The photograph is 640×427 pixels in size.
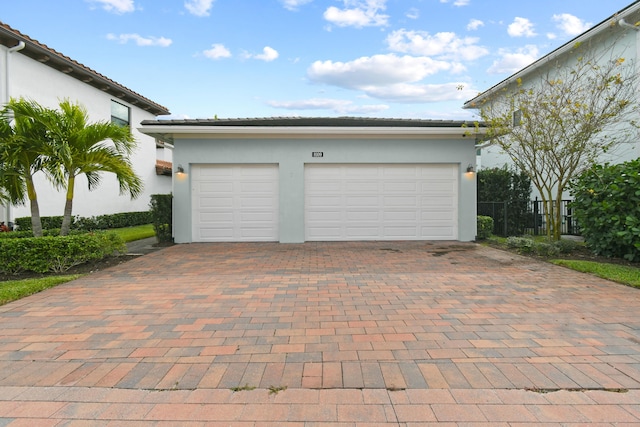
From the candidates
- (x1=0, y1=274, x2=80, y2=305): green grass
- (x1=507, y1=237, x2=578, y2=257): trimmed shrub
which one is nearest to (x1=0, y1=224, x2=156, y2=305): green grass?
(x1=0, y1=274, x2=80, y2=305): green grass

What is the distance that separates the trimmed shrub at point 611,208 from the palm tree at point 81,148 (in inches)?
384

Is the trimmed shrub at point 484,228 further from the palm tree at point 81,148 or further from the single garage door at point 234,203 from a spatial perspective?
the palm tree at point 81,148

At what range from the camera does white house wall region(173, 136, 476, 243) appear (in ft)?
36.0

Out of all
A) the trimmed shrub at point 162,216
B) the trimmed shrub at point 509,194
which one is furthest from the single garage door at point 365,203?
the trimmed shrub at point 162,216

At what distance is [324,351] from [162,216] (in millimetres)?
8886

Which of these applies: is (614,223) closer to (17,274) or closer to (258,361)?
(258,361)

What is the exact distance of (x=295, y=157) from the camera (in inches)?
435

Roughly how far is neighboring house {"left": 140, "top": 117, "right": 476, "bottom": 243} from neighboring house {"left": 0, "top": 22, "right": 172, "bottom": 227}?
3108 millimetres

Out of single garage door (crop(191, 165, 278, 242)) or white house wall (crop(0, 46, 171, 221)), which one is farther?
white house wall (crop(0, 46, 171, 221))

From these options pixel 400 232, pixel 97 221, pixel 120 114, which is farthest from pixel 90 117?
pixel 400 232

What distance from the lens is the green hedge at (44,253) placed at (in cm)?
656

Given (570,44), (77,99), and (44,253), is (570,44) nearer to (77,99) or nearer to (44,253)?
(44,253)

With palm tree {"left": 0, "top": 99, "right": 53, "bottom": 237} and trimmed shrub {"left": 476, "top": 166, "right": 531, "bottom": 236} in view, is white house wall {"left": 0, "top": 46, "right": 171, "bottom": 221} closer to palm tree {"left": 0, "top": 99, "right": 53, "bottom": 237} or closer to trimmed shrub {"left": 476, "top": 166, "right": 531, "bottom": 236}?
palm tree {"left": 0, "top": 99, "right": 53, "bottom": 237}

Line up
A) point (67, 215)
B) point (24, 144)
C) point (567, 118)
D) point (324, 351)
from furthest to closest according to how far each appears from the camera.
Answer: point (567, 118), point (67, 215), point (24, 144), point (324, 351)
